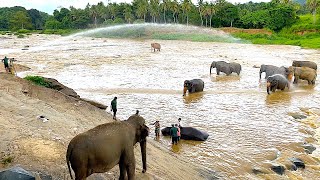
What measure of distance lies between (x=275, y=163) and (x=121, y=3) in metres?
114

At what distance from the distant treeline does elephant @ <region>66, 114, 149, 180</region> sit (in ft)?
233

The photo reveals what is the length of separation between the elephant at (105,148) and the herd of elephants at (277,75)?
14063 mm

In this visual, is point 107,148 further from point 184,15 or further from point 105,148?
point 184,15

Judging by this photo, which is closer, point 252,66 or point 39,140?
point 39,140

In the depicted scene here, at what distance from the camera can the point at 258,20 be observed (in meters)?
79.1

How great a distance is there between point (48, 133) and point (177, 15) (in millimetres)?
91591

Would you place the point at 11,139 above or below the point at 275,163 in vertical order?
above

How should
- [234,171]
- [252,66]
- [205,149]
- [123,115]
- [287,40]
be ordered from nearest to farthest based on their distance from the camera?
[234,171] < [205,149] < [123,115] < [252,66] < [287,40]

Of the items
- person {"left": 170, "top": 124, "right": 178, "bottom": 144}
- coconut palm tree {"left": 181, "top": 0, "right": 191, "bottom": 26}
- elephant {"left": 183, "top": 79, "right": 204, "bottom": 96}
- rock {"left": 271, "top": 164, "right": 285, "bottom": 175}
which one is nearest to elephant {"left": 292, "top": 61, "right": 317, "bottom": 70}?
elephant {"left": 183, "top": 79, "right": 204, "bottom": 96}

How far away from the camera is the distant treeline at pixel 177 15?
75.6m

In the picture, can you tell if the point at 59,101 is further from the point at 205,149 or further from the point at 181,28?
the point at 181,28

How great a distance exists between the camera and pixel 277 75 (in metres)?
23.8

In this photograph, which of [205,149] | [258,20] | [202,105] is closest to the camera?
[205,149]

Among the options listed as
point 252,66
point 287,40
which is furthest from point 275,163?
point 287,40
